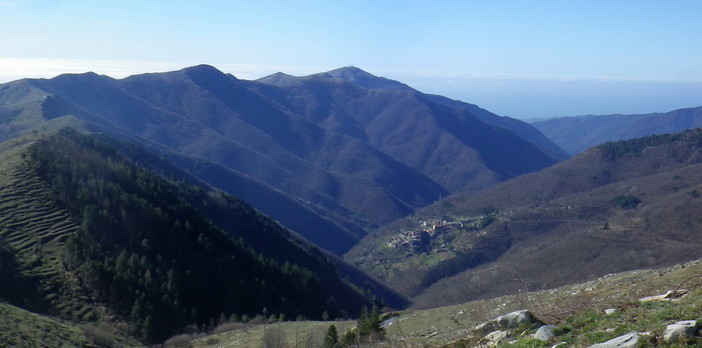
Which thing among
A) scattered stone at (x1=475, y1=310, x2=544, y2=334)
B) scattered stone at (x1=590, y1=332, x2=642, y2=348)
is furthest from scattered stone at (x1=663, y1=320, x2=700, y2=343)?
scattered stone at (x1=475, y1=310, x2=544, y2=334)

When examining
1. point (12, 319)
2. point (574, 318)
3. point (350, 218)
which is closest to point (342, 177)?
point (350, 218)

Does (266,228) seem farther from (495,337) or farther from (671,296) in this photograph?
(671,296)

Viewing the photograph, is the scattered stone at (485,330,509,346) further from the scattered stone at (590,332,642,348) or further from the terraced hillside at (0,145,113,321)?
the terraced hillside at (0,145,113,321)

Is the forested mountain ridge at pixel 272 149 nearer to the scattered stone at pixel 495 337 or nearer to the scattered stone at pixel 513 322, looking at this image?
the scattered stone at pixel 513 322

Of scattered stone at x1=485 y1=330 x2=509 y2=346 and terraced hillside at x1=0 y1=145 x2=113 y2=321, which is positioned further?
terraced hillside at x1=0 y1=145 x2=113 y2=321

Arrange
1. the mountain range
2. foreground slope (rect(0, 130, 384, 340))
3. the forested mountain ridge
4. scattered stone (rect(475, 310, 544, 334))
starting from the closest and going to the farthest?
scattered stone (rect(475, 310, 544, 334)) → foreground slope (rect(0, 130, 384, 340)) → the mountain range → the forested mountain ridge

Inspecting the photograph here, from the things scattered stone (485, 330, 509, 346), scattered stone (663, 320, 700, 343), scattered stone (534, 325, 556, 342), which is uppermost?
scattered stone (663, 320, 700, 343)

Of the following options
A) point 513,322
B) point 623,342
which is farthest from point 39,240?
point 623,342

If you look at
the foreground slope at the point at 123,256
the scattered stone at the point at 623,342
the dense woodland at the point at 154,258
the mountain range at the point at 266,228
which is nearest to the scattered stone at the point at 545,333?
the scattered stone at the point at 623,342
